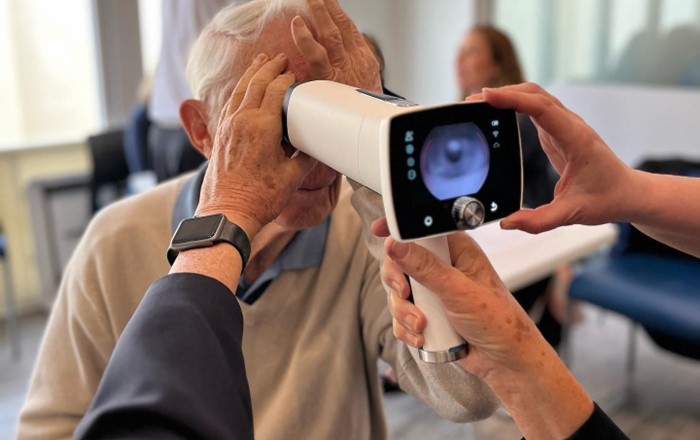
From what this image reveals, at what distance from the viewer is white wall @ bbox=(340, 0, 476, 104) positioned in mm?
4465

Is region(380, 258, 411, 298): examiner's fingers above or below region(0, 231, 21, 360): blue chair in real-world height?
above

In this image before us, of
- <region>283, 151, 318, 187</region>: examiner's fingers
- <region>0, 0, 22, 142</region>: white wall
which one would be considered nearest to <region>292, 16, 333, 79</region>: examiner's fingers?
<region>283, 151, 318, 187</region>: examiner's fingers

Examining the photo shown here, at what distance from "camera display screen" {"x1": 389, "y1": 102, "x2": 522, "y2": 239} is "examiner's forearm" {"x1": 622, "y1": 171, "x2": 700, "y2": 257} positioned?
250 mm

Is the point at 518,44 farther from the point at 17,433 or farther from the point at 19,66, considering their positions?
the point at 17,433

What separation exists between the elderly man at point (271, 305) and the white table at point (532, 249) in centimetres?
53

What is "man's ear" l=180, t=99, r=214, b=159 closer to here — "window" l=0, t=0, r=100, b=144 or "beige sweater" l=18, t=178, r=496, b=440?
"beige sweater" l=18, t=178, r=496, b=440

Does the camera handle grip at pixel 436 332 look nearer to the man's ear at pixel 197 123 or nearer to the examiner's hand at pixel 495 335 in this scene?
the examiner's hand at pixel 495 335

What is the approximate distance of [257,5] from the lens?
98cm

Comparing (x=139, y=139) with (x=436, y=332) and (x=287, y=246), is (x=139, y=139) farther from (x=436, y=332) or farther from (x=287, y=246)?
(x=436, y=332)

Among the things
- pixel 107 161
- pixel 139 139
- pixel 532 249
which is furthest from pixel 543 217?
pixel 107 161

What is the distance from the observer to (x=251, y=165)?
752mm

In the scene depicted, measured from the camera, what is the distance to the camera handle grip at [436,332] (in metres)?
0.70

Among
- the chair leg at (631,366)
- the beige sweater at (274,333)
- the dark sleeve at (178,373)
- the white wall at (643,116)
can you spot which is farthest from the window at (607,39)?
the dark sleeve at (178,373)

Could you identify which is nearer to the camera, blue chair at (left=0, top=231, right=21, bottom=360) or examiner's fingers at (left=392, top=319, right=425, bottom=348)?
examiner's fingers at (left=392, top=319, right=425, bottom=348)
